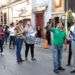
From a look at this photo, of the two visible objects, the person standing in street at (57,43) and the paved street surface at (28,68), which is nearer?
the paved street surface at (28,68)

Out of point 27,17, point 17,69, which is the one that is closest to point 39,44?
point 27,17

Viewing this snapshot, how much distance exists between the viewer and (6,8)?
47.1 metres

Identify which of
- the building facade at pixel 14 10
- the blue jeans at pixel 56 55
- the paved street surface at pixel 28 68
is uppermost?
the building facade at pixel 14 10

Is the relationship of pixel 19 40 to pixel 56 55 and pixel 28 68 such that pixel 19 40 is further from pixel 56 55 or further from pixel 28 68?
pixel 56 55

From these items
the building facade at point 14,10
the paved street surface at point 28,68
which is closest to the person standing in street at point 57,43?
the paved street surface at point 28,68

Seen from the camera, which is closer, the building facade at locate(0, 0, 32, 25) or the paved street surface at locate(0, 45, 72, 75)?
the paved street surface at locate(0, 45, 72, 75)

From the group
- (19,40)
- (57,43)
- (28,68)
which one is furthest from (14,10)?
(57,43)

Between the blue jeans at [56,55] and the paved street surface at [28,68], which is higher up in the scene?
the blue jeans at [56,55]

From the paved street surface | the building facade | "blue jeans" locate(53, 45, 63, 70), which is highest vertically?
the building facade

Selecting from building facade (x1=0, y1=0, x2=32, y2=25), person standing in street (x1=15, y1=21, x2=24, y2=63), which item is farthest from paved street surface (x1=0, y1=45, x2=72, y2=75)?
building facade (x1=0, y1=0, x2=32, y2=25)

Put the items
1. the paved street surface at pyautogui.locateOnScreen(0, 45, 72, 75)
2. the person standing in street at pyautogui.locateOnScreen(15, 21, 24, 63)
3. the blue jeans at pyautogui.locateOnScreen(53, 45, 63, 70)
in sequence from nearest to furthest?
the paved street surface at pyautogui.locateOnScreen(0, 45, 72, 75)
the blue jeans at pyautogui.locateOnScreen(53, 45, 63, 70)
the person standing in street at pyautogui.locateOnScreen(15, 21, 24, 63)

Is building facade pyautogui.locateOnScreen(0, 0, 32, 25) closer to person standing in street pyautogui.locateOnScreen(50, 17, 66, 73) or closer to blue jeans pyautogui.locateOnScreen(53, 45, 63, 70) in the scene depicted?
person standing in street pyautogui.locateOnScreen(50, 17, 66, 73)

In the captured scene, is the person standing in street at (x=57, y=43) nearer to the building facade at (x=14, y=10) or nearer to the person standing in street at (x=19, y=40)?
the person standing in street at (x=19, y=40)

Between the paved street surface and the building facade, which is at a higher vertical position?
the building facade
